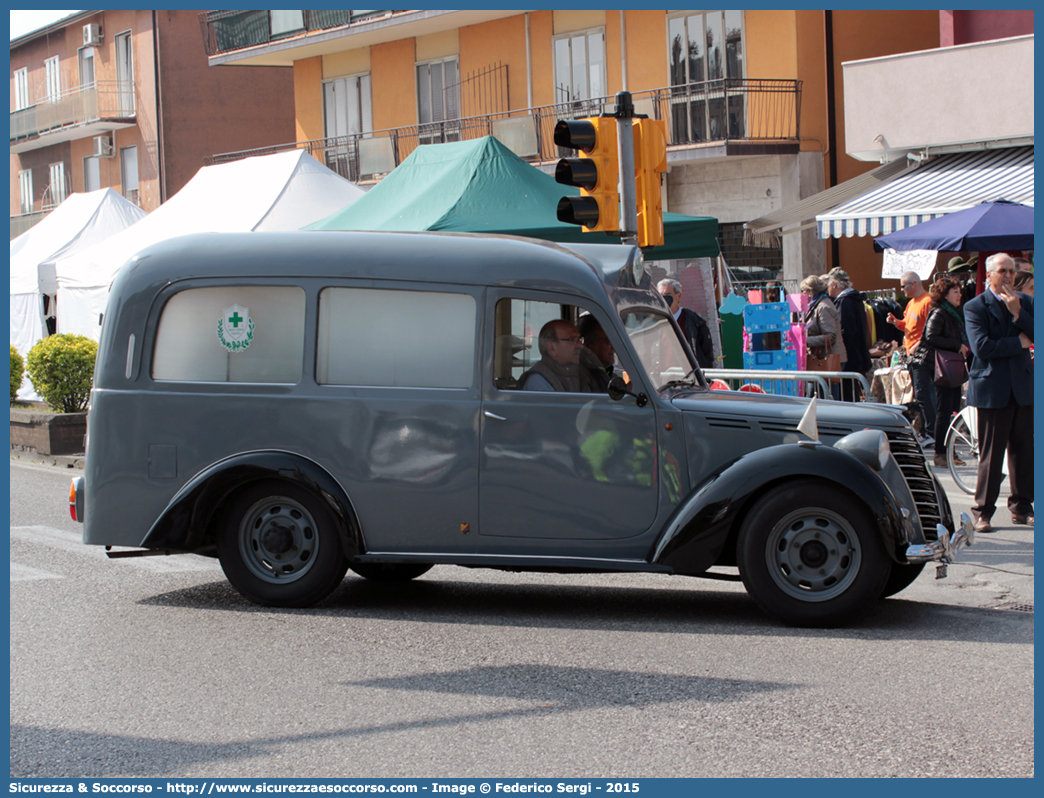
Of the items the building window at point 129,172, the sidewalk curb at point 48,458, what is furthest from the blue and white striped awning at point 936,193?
the building window at point 129,172

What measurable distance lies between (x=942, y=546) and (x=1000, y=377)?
3.33 metres

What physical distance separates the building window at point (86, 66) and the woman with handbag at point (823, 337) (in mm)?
35502

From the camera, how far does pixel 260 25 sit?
1307 inches

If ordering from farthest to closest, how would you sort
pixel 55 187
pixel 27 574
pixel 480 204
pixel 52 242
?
pixel 55 187
pixel 52 242
pixel 480 204
pixel 27 574

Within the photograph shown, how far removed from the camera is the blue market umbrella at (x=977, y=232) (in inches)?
533

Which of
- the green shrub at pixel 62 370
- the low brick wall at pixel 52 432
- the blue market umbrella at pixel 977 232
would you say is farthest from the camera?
the green shrub at pixel 62 370

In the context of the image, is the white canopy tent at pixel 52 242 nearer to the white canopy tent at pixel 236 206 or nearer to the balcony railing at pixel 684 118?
the white canopy tent at pixel 236 206

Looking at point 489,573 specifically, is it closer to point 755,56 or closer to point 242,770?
point 242,770

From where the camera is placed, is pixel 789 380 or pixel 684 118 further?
pixel 684 118

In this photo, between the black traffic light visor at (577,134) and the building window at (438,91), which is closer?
the black traffic light visor at (577,134)

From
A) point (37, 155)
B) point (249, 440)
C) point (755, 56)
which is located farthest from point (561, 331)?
point (37, 155)

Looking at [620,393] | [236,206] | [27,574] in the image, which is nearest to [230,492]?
[27,574]

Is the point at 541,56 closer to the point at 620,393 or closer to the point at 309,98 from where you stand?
the point at 309,98

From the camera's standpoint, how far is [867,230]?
17547mm
